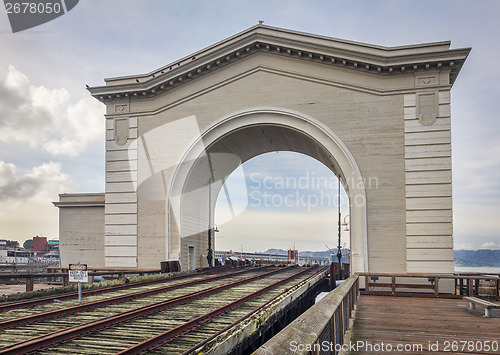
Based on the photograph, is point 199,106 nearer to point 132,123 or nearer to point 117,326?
point 132,123

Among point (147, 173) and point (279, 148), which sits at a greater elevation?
point (279, 148)

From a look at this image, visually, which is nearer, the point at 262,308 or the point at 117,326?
the point at 117,326

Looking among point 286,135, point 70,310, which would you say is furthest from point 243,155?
point 70,310

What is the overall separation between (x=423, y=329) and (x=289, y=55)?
689 inches

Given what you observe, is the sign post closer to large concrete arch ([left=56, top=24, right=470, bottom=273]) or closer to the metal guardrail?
the metal guardrail

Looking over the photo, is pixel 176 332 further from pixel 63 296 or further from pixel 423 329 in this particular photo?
pixel 63 296

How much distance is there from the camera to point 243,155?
1203 inches

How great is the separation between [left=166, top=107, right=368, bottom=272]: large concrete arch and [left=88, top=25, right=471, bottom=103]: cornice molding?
2.99 meters

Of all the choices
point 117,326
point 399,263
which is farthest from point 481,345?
point 399,263

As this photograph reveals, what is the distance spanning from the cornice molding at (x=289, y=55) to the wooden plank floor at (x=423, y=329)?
40.5 feet

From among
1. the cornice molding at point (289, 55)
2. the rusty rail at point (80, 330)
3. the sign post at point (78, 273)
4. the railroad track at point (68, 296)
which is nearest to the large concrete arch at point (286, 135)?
the cornice molding at point (289, 55)

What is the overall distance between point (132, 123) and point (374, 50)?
43.0 feet

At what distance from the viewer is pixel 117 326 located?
8.95m

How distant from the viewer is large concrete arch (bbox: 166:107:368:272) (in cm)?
2214
